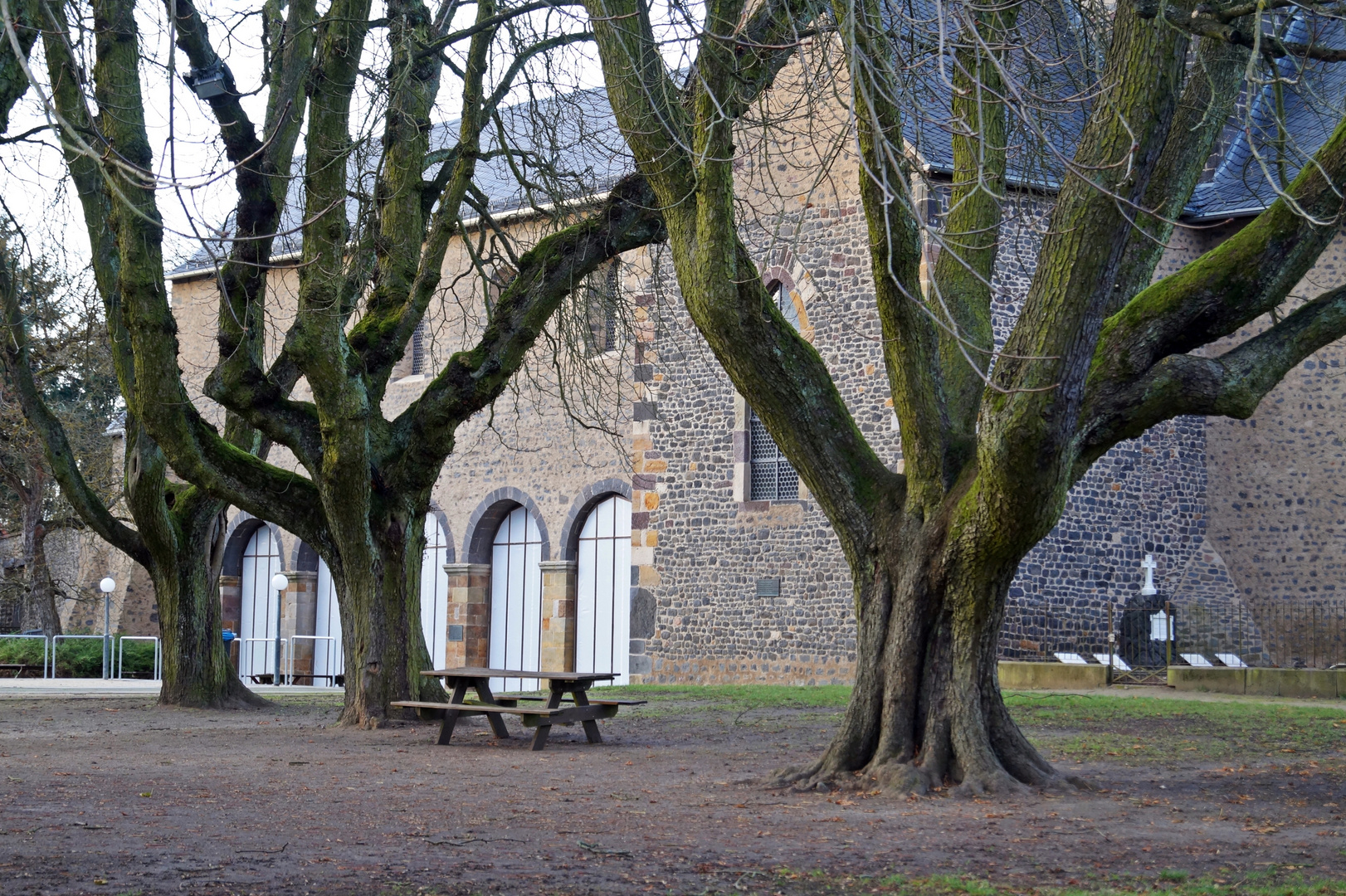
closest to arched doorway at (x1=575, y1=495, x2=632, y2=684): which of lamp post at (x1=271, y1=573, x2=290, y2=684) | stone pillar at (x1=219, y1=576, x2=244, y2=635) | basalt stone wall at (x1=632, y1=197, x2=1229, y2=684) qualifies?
basalt stone wall at (x1=632, y1=197, x2=1229, y2=684)

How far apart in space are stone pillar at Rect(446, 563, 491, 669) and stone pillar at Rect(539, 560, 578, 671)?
5.18 ft

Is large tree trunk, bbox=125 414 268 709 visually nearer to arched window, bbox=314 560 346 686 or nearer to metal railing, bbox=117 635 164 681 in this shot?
metal railing, bbox=117 635 164 681

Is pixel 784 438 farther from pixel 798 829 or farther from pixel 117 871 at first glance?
pixel 117 871

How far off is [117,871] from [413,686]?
5804 mm

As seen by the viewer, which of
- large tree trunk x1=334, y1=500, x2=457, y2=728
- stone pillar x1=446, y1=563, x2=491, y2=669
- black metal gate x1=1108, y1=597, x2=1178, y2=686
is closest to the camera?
large tree trunk x1=334, y1=500, x2=457, y2=728

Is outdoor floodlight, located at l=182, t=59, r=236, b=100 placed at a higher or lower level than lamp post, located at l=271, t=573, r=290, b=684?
higher

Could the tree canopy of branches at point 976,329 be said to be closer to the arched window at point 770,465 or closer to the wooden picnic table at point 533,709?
the wooden picnic table at point 533,709

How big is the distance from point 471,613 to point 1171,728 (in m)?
15.3

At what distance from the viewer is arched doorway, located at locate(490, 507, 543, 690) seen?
23.1 metres

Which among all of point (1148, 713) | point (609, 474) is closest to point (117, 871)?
point (1148, 713)

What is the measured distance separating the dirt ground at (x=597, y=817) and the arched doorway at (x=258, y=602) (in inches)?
698

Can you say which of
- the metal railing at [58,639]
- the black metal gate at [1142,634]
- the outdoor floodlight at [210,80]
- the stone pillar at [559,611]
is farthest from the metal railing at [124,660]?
the outdoor floodlight at [210,80]

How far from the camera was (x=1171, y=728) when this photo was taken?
33.5 feet

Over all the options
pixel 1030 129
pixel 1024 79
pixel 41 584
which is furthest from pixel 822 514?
pixel 41 584
